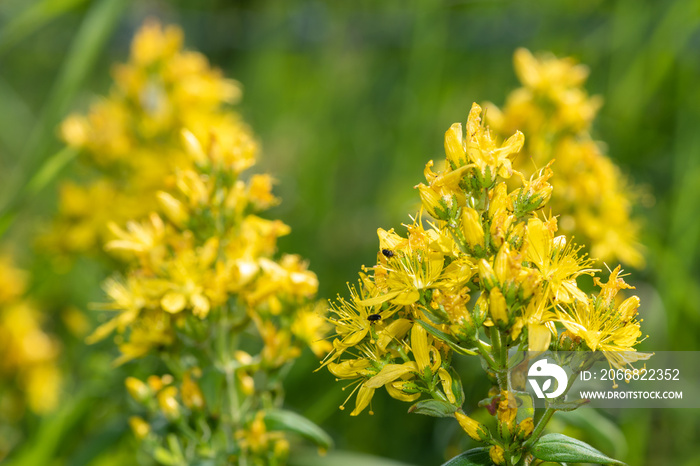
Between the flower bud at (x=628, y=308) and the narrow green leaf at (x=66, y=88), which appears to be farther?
the narrow green leaf at (x=66, y=88)

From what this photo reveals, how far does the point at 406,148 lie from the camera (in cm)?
321

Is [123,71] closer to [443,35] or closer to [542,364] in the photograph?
[443,35]

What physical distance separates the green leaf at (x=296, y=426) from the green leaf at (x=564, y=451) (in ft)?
1.78

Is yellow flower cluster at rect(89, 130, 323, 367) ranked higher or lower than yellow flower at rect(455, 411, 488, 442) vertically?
higher

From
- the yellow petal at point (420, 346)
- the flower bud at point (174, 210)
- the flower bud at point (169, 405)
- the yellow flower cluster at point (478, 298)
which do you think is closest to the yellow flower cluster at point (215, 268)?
the flower bud at point (174, 210)

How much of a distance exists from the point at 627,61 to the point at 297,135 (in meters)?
1.86

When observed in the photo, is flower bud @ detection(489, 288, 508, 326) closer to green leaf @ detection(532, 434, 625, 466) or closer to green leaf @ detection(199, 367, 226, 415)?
green leaf @ detection(532, 434, 625, 466)

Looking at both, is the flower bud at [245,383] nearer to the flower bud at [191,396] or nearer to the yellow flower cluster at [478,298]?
the flower bud at [191,396]

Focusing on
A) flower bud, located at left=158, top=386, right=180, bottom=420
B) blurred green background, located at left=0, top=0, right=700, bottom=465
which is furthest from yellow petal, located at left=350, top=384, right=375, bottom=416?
blurred green background, located at left=0, top=0, right=700, bottom=465

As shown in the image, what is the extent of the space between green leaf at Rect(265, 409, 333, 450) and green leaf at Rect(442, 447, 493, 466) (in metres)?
0.45

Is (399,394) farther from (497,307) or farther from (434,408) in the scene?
(497,307)

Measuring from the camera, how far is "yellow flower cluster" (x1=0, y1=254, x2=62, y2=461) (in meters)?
2.95

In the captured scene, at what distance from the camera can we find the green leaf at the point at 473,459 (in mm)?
1141

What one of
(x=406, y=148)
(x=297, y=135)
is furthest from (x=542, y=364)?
(x=297, y=135)
